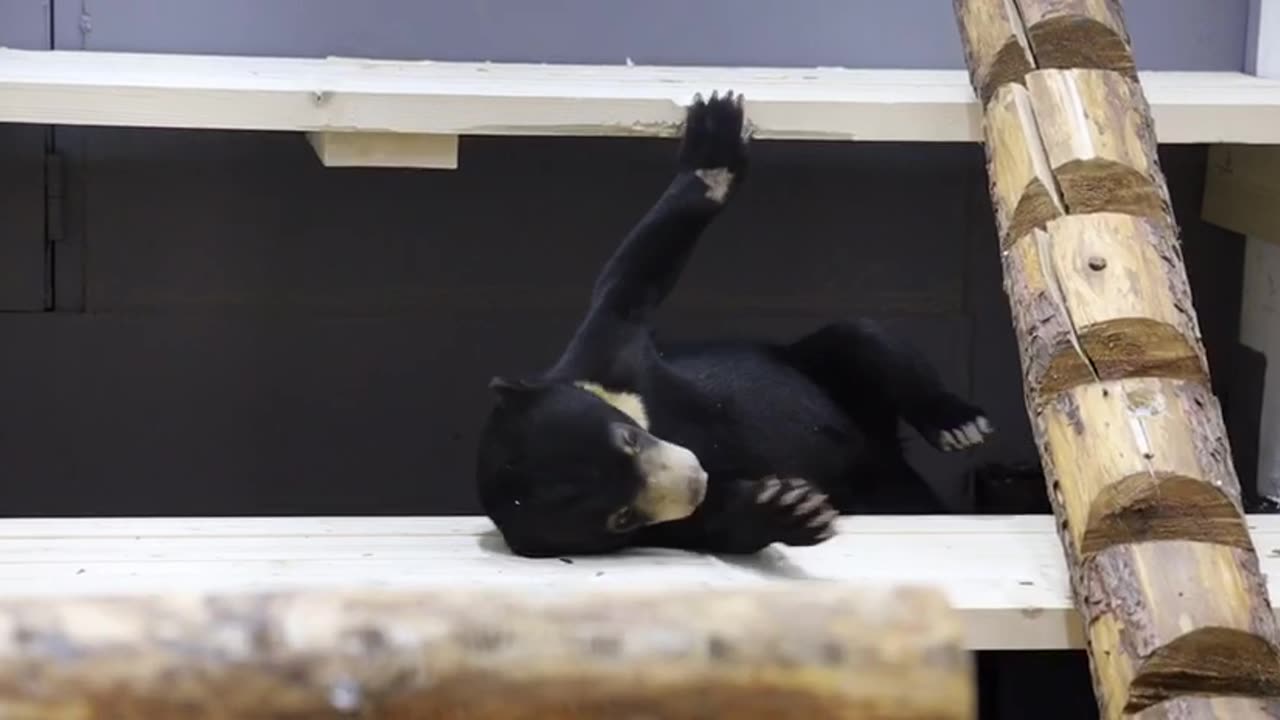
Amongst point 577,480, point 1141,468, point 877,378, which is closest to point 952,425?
point 877,378

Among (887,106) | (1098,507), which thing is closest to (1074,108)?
(887,106)

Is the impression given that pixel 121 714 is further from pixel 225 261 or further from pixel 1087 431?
pixel 225 261

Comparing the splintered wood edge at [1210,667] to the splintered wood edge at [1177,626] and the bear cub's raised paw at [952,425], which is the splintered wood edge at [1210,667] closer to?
the splintered wood edge at [1177,626]

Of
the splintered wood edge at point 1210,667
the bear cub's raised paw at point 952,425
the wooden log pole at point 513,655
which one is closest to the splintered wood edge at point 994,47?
the bear cub's raised paw at point 952,425

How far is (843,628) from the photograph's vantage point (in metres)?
0.44

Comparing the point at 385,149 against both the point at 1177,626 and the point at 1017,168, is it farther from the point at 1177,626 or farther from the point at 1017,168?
the point at 1177,626

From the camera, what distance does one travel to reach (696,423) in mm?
1643

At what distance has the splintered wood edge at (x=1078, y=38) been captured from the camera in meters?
1.45

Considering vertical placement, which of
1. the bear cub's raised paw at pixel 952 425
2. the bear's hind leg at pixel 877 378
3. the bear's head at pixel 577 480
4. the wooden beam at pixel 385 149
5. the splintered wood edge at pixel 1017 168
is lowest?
the bear's head at pixel 577 480

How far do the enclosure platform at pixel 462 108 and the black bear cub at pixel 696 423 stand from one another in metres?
0.07

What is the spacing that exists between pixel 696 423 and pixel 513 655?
121cm

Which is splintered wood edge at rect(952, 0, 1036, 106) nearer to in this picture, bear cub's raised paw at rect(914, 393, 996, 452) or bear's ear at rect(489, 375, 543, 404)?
bear cub's raised paw at rect(914, 393, 996, 452)

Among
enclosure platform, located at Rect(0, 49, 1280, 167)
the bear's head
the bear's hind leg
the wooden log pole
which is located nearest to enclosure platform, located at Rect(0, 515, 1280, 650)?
the bear's head

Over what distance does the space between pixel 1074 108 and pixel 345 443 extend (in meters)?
1.05
